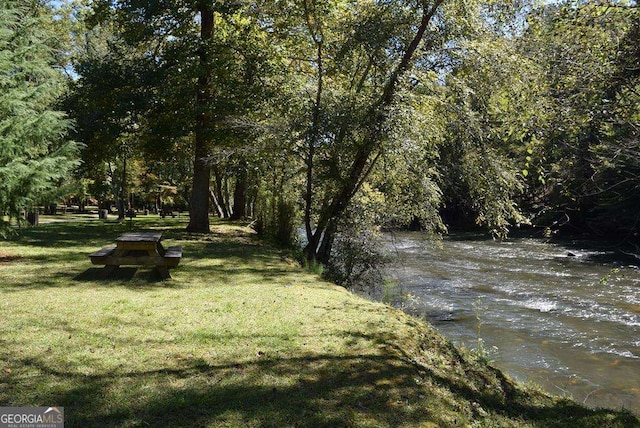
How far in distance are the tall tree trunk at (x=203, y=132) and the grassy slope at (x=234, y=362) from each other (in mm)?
8566

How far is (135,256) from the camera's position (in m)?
9.04

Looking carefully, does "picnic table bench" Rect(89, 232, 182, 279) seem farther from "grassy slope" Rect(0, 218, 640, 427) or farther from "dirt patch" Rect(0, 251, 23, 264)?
"dirt patch" Rect(0, 251, 23, 264)

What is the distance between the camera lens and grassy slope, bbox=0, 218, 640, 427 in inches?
168

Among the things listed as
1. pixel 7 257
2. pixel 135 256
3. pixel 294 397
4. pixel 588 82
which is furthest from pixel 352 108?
pixel 294 397

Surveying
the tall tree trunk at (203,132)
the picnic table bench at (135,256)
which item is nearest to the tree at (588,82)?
the picnic table bench at (135,256)

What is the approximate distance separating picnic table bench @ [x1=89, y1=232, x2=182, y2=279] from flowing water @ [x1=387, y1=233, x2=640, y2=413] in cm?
503

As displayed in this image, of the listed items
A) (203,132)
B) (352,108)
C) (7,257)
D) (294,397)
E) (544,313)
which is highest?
(352,108)

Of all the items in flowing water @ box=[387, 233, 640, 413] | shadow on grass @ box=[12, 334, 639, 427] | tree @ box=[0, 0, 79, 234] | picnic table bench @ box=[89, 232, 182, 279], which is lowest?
flowing water @ box=[387, 233, 640, 413]

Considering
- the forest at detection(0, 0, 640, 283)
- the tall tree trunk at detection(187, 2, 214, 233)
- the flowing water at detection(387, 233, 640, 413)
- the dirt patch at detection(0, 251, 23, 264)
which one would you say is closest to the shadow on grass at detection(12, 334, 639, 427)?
the flowing water at detection(387, 233, 640, 413)

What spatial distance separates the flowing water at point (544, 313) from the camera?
822cm

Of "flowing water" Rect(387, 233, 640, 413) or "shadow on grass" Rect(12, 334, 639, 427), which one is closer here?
"shadow on grass" Rect(12, 334, 639, 427)
